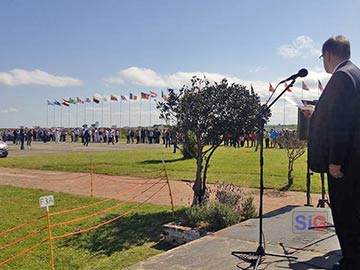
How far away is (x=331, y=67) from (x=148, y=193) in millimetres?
8819

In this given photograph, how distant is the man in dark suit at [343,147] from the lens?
2.85 meters

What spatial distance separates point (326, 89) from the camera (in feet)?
9.87

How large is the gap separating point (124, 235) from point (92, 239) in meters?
0.58

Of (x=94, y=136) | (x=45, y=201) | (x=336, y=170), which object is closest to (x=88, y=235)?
(x=45, y=201)

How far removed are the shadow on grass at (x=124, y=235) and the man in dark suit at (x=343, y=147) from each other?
Answer: 13.4 ft

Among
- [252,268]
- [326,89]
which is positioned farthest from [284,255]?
[326,89]

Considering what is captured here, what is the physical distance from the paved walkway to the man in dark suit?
618 centimetres

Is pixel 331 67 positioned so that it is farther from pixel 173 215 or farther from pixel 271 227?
pixel 173 215

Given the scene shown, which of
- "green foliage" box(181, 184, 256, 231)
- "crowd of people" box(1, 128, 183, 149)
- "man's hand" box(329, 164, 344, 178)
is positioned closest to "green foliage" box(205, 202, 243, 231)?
"green foliage" box(181, 184, 256, 231)

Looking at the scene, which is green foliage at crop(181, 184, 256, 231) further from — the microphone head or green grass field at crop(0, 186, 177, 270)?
the microphone head

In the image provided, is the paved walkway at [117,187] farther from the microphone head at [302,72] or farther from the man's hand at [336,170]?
the man's hand at [336,170]

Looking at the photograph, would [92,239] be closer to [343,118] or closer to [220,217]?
[220,217]

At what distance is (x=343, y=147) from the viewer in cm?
285

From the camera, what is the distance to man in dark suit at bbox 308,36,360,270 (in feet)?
9.35
